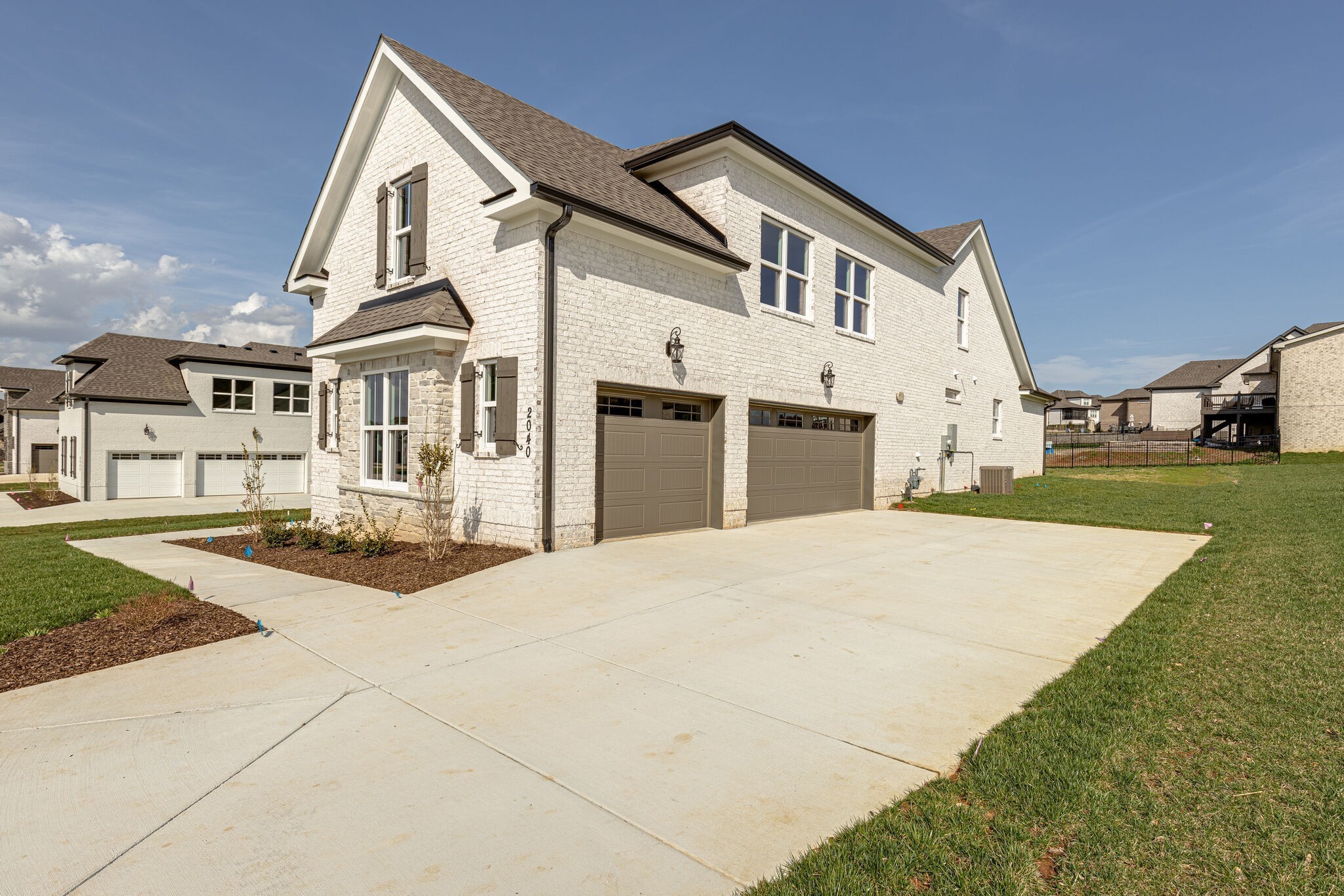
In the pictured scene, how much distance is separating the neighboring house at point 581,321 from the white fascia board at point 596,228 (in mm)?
39

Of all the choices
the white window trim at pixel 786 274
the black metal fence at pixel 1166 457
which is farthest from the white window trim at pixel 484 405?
the black metal fence at pixel 1166 457

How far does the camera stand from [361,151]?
12.9 metres

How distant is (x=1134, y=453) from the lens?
32031 millimetres

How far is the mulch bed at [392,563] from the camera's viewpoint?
7945mm

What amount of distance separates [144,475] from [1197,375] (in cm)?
8032

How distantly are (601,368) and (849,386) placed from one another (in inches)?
303

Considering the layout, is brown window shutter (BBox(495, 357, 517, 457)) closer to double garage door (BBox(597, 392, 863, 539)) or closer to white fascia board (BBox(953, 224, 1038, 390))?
double garage door (BBox(597, 392, 863, 539))

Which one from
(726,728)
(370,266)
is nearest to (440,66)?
(370,266)

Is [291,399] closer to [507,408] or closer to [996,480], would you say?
[507,408]

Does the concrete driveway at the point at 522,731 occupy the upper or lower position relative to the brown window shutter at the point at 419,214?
lower

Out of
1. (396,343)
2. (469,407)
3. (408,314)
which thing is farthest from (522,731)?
(408,314)

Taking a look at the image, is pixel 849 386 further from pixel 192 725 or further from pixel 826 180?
pixel 192 725

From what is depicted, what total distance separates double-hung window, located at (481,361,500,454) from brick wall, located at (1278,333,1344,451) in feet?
143

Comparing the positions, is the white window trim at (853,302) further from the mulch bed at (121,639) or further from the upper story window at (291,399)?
A: the upper story window at (291,399)
